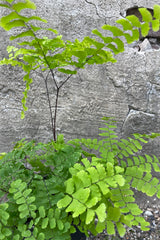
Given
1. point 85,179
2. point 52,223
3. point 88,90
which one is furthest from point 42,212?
point 88,90

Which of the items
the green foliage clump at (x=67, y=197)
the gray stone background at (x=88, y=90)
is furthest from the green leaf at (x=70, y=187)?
the gray stone background at (x=88, y=90)

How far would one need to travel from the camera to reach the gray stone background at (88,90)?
1.39 metres

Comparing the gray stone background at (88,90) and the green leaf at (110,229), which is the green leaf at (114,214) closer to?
the green leaf at (110,229)

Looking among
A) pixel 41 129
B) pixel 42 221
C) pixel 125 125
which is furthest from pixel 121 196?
pixel 41 129

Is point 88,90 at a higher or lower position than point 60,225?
higher

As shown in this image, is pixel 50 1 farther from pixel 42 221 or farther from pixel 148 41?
pixel 42 221

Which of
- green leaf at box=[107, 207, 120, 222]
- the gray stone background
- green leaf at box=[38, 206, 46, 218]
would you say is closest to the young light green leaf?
green leaf at box=[38, 206, 46, 218]

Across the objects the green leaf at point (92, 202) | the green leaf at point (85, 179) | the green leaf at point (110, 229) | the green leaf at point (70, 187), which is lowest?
the green leaf at point (110, 229)

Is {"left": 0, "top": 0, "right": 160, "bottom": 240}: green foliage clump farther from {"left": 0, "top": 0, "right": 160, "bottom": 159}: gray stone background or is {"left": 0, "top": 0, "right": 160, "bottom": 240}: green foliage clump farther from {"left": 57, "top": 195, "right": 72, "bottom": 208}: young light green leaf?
{"left": 0, "top": 0, "right": 160, "bottom": 159}: gray stone background

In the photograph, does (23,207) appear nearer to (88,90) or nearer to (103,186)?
(103,186)

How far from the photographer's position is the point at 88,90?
1.48 meters

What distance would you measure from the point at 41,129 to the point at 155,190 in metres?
1.03

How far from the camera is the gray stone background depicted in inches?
54.6

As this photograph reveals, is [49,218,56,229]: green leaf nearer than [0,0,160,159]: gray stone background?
Yes
